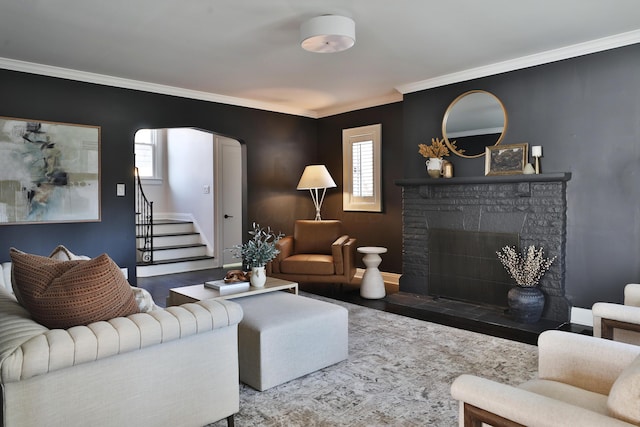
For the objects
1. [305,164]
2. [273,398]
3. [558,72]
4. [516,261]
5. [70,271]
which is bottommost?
[273,398]

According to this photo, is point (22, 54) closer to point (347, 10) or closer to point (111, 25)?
point (111, 25)

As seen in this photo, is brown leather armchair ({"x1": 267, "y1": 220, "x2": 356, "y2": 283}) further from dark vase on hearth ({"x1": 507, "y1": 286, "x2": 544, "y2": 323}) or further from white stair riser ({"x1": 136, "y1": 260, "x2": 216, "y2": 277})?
white stair riser ({"x1": 136, "y1": 260, "x2": 216, "y2": 277})

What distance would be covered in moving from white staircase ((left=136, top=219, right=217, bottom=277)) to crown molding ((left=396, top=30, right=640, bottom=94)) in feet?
14.0

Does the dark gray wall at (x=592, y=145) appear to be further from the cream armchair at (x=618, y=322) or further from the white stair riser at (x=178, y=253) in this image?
the white stair riser at (x=178, y=253)

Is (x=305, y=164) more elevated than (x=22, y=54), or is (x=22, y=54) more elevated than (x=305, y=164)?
(x=22, y=54)

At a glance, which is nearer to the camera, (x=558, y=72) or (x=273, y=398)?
(x=273, y=398)

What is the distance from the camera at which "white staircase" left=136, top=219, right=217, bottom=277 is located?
6719 millimetres

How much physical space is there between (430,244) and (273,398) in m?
→ 3.09

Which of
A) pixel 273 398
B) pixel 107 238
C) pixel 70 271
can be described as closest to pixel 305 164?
pixel 107 238

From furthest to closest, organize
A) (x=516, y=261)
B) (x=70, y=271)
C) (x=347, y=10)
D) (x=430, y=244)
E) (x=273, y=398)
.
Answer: (x=430, y=244), (x=516, y=261), (x=347, y=10), (x=273, y=398), (x=70, y=271)

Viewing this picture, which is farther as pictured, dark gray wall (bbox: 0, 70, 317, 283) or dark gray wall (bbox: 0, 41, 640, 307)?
dark gray wall (bbox: 0, 70, 317, 283)

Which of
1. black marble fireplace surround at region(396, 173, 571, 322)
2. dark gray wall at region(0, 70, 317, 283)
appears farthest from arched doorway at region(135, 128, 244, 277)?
black marble fireplace surround at region(396, 173, 571, 322)

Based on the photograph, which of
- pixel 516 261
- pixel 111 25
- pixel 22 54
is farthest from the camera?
pixel 516 261

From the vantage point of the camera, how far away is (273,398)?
2.55 m
